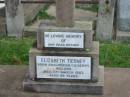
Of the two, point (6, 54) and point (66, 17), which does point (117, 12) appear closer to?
point (6, 54)

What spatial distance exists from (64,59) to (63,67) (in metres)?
0.11

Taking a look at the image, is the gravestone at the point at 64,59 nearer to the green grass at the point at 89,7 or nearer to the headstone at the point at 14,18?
the headstone at the point at 14,18

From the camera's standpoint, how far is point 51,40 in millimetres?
4754

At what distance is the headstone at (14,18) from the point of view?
725 cm

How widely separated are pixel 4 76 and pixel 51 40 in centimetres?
93

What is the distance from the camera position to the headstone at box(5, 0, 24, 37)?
285 inches

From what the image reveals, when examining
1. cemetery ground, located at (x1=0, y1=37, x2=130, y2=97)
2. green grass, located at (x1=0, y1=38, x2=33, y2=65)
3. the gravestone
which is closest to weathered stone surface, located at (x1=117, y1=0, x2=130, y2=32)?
cemetery ground, located at (x1=0, y1=37, x2=130, y2=97)

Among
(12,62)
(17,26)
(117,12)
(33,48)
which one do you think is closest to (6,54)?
(12,62)

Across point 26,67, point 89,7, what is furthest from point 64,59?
point 89,7

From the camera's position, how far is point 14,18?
24.1ft

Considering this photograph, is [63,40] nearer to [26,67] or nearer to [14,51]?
[26,67]

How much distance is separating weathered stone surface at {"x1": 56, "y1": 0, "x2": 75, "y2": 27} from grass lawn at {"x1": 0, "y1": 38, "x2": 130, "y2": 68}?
1.51 m

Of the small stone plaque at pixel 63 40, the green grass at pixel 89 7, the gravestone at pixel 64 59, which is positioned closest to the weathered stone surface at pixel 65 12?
the gravestone at pixel 64 59

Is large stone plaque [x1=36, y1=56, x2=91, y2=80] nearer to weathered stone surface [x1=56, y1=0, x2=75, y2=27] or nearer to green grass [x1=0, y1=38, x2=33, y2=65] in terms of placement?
weathered stone surface [x1=56, y1=0, x2=75, y2=27]
